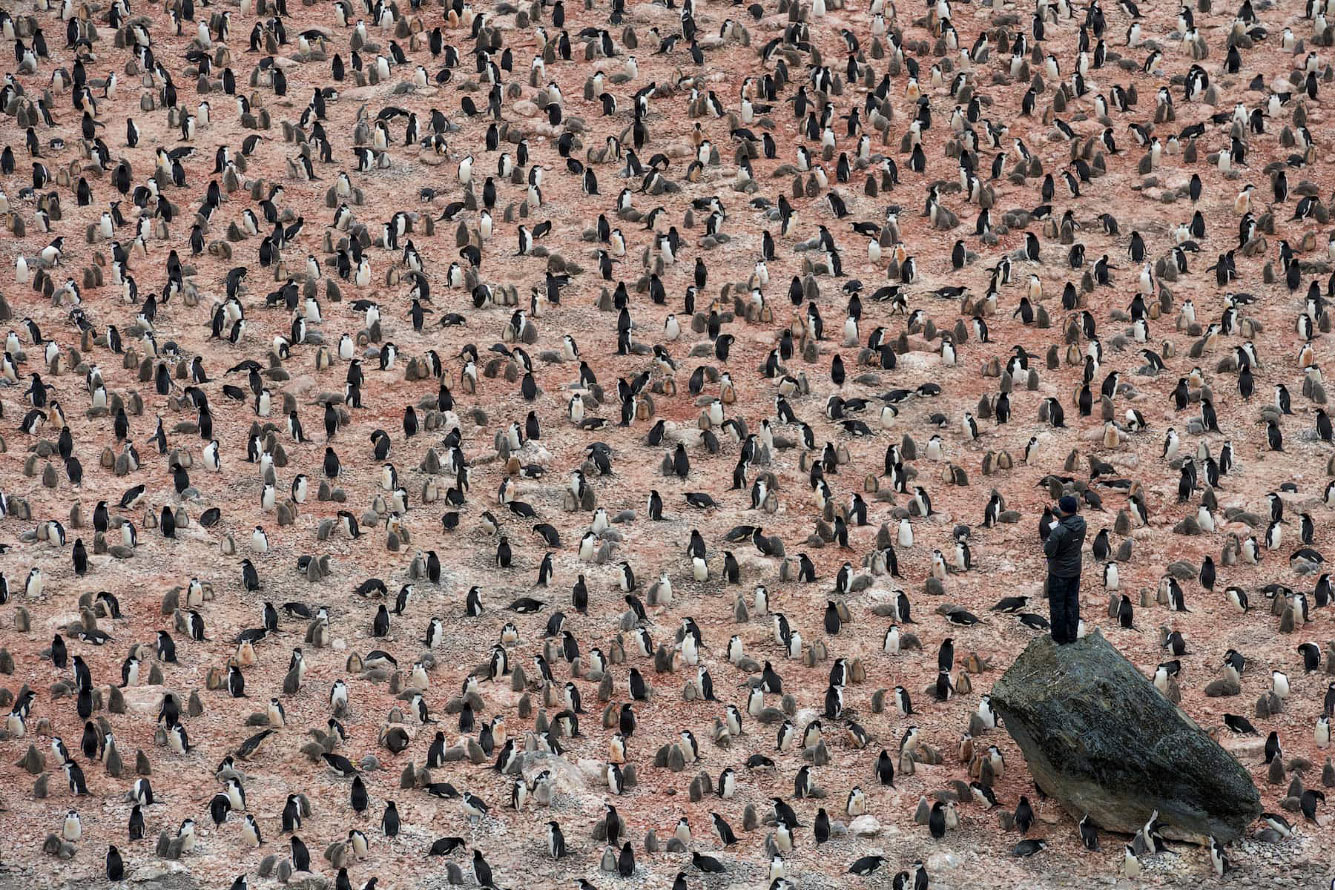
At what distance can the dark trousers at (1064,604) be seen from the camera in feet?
92.3

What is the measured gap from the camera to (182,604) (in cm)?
3341

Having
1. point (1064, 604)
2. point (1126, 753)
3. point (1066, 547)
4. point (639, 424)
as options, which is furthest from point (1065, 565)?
point (639, 424)

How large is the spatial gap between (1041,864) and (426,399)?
1629cm

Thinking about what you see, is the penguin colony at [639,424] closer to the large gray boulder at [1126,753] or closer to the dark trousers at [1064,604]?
the large gray boulder at [1126,753]

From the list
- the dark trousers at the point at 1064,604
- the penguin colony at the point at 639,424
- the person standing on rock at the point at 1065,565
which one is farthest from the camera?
the penguin colony at the point at 639,424

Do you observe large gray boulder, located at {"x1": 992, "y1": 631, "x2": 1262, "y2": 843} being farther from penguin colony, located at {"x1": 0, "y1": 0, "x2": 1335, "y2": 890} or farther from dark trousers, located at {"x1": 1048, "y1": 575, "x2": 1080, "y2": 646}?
penguin colony, located at {"x1": 0, "y1": 0, "x2": 1335, "y2": 890}

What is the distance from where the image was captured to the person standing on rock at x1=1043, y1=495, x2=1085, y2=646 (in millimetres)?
27844

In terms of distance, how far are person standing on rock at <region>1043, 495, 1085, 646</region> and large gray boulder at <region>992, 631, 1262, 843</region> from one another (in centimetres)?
52

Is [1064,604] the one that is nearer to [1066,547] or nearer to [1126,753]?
[1066,547]

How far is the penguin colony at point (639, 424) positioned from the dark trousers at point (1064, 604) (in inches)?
104

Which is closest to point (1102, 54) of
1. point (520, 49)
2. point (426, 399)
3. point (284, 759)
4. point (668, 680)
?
point (520, 49)

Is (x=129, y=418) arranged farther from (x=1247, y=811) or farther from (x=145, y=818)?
(x=1247, y=811)

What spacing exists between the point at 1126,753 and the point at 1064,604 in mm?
2100

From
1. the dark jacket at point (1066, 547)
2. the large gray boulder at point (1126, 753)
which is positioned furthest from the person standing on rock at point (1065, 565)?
the large gray boulder at point (1126, 753)
